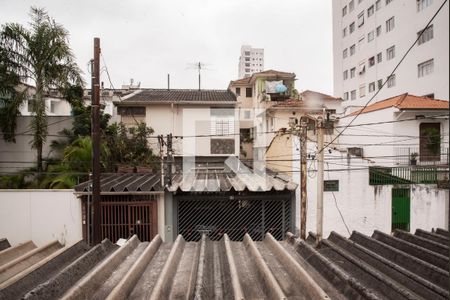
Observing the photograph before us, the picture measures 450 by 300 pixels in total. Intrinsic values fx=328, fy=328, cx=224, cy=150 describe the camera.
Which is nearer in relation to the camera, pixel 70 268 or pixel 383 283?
pixel 383 283

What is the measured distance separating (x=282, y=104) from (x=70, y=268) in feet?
65.6

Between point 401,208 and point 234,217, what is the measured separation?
23.5 feet

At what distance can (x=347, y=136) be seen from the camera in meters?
21.0

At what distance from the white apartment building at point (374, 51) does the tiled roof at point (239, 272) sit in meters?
15.2

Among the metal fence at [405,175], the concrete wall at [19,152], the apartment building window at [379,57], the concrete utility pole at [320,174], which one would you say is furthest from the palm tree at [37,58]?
the apartment building window at [379,57]

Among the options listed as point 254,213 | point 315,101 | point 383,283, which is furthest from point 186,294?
point 315,101

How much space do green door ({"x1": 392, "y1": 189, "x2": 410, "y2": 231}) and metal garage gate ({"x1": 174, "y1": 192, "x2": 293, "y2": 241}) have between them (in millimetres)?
4925

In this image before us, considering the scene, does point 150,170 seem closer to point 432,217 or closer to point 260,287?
point 432,217

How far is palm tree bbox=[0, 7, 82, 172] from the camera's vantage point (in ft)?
50.3

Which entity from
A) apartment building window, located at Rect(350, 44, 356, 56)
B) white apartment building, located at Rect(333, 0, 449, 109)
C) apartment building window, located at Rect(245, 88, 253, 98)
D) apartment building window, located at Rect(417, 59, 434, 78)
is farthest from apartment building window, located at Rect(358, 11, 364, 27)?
apartment building window, located at Rect(417, 59, 434, 78)

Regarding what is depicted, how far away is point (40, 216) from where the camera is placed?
40.4 feet

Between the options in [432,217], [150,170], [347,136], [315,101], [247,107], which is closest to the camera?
[432,217]

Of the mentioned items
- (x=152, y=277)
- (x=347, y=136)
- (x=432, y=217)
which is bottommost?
(x=432, y=217)

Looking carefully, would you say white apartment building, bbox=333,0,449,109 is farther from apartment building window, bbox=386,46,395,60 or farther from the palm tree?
the palm tree
